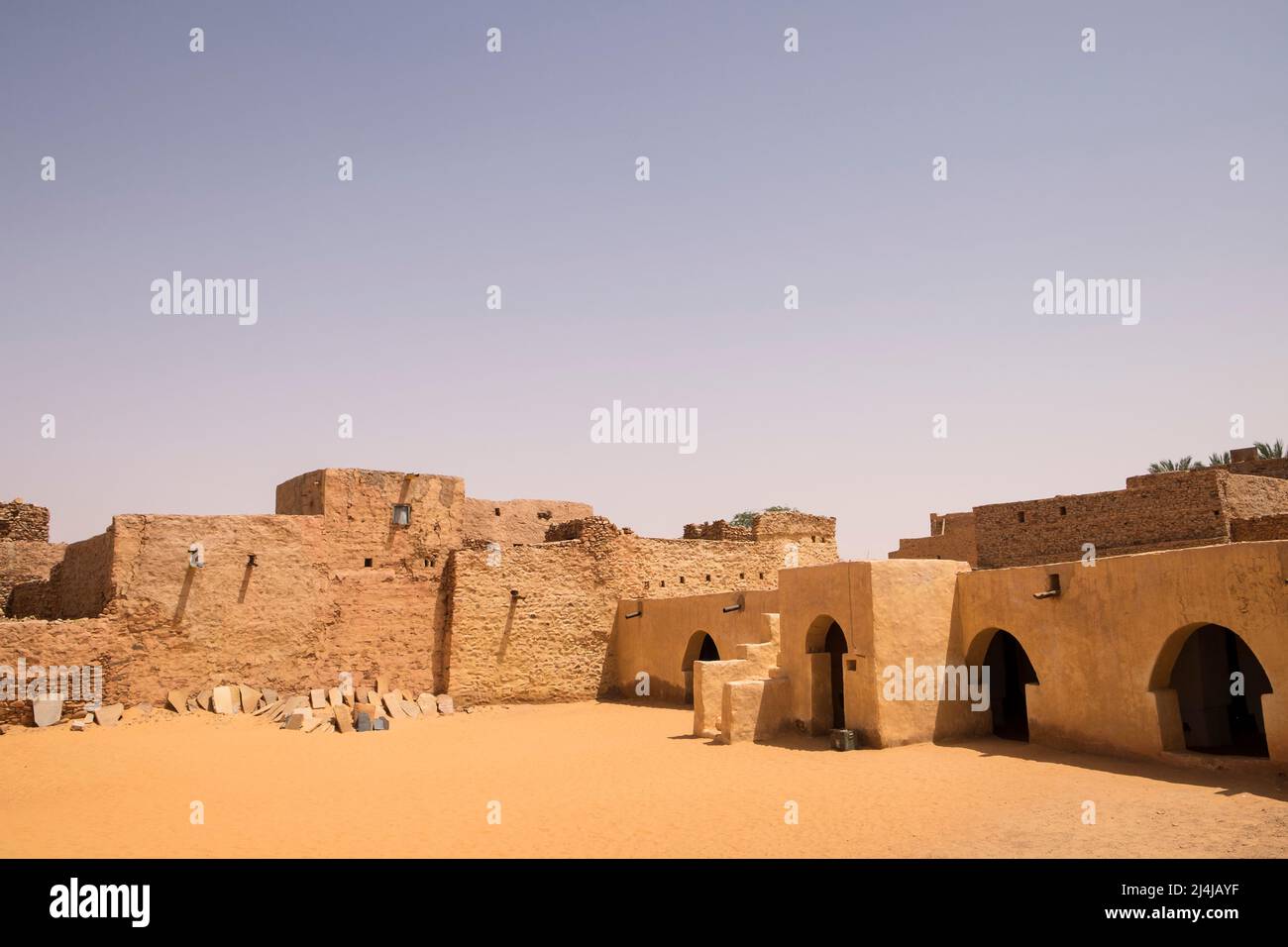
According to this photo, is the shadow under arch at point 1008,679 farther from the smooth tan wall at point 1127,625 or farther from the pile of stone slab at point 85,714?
the pile of stone slab at point 85,714

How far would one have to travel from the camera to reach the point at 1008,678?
60.7ft

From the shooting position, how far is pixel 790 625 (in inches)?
687

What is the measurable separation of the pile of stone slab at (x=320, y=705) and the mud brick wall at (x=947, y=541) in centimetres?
1472

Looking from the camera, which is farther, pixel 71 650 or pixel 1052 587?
pixel 71 650

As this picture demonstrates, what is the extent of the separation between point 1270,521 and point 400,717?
18.6m

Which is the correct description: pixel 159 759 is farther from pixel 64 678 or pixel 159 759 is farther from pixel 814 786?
pixel 814 786

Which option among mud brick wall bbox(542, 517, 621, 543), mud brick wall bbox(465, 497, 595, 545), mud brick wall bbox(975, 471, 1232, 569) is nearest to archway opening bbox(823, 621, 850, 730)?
mud brick wall bbox(975, 471, 1232, 569)

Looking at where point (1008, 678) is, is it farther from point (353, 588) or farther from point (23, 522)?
point (23, 522)

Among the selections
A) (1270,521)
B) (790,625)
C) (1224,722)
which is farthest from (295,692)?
(1270,521)

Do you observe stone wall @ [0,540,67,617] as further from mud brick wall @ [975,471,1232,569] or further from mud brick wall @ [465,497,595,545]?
mud brick wall @ [975,471,1232,569]

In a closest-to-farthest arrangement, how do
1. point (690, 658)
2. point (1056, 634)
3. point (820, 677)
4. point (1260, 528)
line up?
point (1056, 634), point (820, 677), point (1260, 528), point (690, 658)

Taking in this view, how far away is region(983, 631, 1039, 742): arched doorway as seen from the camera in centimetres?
1777

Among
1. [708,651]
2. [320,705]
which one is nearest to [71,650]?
[320,705]

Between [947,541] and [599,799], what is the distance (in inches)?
676
